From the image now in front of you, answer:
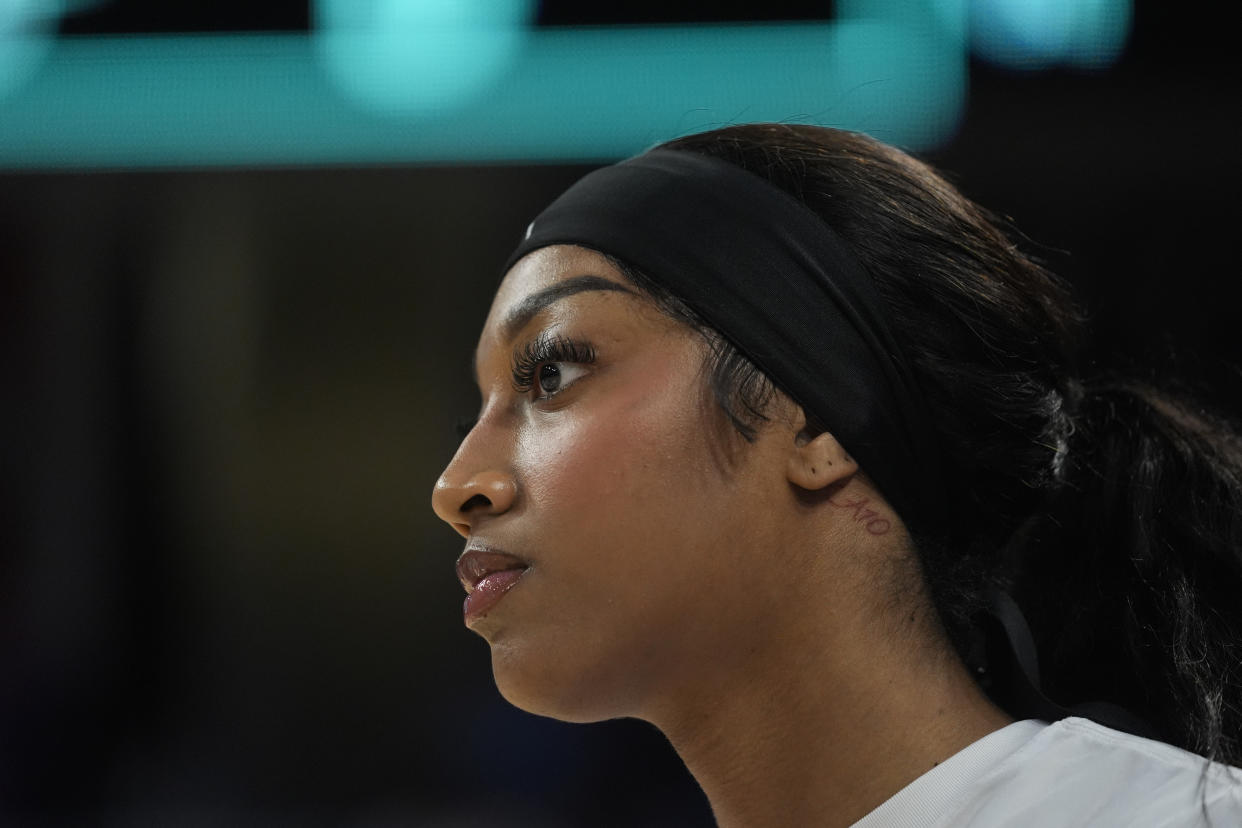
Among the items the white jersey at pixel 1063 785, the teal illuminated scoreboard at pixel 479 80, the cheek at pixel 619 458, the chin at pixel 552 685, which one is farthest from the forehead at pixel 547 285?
the teal illuminated scoreboard at pixel 479 80

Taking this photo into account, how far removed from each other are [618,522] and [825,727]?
31cm

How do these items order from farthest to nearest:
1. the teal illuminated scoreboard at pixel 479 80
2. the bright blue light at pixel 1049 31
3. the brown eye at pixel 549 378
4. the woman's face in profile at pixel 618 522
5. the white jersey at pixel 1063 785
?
the teal illuminated scoreboard at pixel 479 80
the bright blue light at pixel 1049 31
the brown eye at pixel 549 378
the woman's face in profile at pixel 618 522
the white jersey at pixel 1063 785

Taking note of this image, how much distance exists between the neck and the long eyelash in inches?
14.7

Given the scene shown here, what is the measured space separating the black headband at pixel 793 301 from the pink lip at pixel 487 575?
34 centimetres

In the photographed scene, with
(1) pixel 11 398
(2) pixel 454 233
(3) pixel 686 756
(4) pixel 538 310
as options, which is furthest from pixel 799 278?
(1) pixel 11 398

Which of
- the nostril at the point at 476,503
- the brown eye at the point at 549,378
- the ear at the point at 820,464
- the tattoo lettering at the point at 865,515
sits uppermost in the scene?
the brown eye at the point at 549,378

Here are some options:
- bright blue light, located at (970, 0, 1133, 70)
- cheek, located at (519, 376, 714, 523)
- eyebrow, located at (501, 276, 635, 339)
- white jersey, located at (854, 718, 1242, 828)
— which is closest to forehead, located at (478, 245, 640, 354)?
eyebrow, located at (501, 276, 635, 339)

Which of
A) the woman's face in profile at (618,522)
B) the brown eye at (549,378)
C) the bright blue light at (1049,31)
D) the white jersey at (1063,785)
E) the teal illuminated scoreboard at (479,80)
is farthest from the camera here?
the teal illuminated scoreboard at (479,80)

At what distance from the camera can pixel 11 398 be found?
138 inches

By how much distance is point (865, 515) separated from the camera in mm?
1406

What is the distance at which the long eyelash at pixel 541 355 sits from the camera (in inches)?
54.9

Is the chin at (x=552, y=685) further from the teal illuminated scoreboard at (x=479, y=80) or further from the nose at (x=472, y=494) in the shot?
the teal illuminated scoreboard at (x=479, y=80)

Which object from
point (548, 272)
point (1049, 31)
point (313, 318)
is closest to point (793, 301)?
point (548, 272)

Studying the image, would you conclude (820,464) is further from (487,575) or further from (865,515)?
(487,575)
